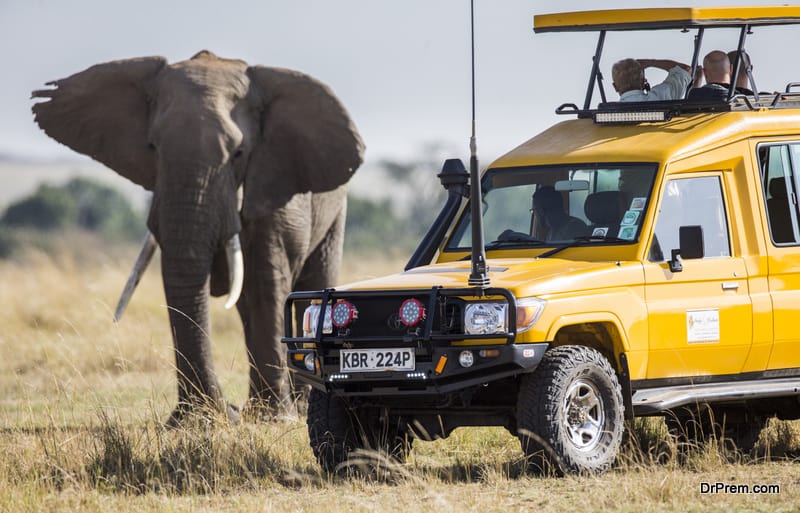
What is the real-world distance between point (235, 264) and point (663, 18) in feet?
16.4

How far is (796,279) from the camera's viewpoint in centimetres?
1097

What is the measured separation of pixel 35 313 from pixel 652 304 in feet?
49.0

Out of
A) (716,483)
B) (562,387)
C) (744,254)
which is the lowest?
(716,483)

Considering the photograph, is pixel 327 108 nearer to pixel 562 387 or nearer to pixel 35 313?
pixel 562 387

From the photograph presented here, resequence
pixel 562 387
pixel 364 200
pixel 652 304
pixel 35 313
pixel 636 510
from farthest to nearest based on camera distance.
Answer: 1. pixel 364 200
2. pixel 35 313
3. pixel 652 304
4. pixel 562 387
5. pixel 636 510

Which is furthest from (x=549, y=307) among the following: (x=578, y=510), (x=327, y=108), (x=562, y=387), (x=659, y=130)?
(x=327, y=108)

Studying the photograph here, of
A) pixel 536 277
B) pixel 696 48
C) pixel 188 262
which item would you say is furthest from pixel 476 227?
pixel 188 262

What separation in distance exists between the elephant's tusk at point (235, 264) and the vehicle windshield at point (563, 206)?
370cm

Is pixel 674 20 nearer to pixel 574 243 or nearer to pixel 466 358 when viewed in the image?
pixel 574 243

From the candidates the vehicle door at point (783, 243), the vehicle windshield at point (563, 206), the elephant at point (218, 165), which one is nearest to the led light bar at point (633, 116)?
the vehicle windshield at point (563, 206)

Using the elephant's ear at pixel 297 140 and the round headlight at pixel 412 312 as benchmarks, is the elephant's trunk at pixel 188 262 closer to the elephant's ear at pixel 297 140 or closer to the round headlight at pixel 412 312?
the elephant's ear at pixel 297 140

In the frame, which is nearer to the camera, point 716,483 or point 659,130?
point 716,483

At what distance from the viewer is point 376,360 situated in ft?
32.0

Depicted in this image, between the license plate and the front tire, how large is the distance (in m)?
0.70
